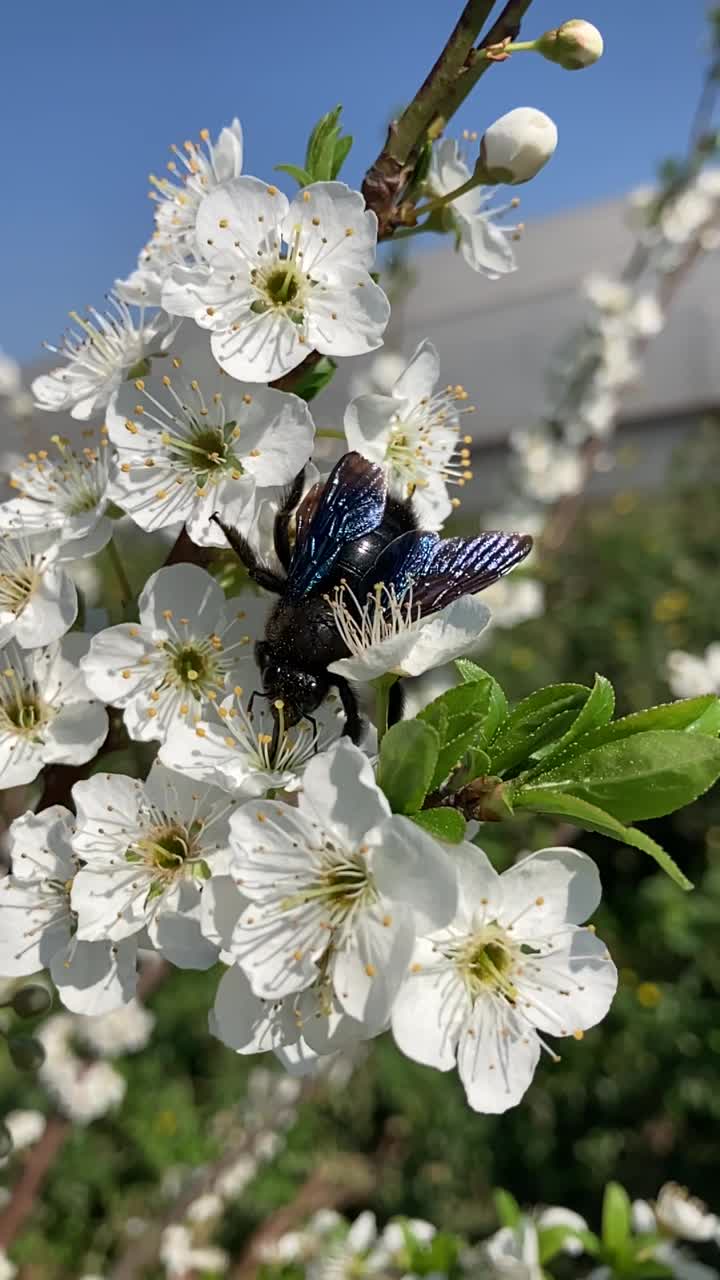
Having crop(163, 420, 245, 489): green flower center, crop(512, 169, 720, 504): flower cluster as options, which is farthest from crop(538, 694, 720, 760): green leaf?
crop(512, 169, 720, 504): flower cluster

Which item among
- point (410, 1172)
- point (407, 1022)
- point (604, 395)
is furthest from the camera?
point (604, 395)

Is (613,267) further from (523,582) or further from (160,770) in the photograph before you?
(160,770)

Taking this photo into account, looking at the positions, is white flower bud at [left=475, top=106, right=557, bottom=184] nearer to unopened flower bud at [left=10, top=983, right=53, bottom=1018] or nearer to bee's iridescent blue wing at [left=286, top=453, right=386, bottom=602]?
bee's iridescent blue wing at [left=286, top=453, right=386, bottom=602]

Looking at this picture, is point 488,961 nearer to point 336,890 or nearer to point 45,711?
point 336,890

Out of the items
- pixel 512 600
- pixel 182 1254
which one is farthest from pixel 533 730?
pixel 512 600

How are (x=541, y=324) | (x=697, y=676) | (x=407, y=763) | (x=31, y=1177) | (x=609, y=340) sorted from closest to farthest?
(x=407, y=763) < (x=31, y=1177) < (x=697, y=676) < (x=609, y=340) < (x=541, y=324)

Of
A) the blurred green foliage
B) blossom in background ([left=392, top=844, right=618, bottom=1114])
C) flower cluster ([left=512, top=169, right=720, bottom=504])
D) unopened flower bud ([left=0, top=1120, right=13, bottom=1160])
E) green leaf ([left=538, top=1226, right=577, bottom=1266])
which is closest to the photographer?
blossom in background ([left=392, top=844, right=618, bottom=1114])

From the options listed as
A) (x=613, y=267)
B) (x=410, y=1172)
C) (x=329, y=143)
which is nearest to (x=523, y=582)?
(x=410, y=1172)
